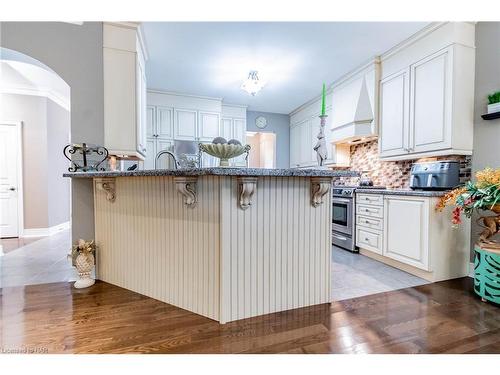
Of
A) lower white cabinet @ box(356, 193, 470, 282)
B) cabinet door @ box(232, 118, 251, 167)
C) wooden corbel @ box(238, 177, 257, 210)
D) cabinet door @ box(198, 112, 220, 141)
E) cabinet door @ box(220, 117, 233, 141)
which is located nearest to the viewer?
wooden corbel @ box(238, 177, 257, 210)

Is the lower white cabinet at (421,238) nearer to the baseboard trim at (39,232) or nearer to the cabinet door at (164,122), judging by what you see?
the cabinet door at (164,122)

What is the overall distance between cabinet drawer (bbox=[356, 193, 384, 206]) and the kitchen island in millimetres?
1450

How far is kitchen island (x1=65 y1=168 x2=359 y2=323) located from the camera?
5.54 ft

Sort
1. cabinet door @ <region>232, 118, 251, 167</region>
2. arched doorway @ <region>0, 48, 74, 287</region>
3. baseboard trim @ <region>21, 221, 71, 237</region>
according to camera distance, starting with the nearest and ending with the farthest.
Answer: arched doorway @ <region>0, 48, 74, 287</region> → baseboard trim @ <region>21, 221, 71, 237</region> → cabinet door @ <region>232, 118, 251, 167</region>

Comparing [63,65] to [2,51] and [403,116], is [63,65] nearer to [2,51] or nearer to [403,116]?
[2,51]

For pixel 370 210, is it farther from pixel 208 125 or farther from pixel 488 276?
pixel 208 125

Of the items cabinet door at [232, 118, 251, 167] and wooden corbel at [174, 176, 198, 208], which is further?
cabinet door at [232, 118, 251, 167]

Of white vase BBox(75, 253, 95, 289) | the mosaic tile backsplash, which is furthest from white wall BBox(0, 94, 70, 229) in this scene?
the mosaic tile backsplash

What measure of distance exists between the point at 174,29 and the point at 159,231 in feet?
7.32

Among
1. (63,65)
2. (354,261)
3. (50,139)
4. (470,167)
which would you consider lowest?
(354,261)

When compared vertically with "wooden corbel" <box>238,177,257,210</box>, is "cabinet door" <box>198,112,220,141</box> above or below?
above

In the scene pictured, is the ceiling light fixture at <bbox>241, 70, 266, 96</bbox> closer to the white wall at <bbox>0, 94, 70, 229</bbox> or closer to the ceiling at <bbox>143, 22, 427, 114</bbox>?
the ceiling at <bbox>143, 22, 427, 114</bbox>
